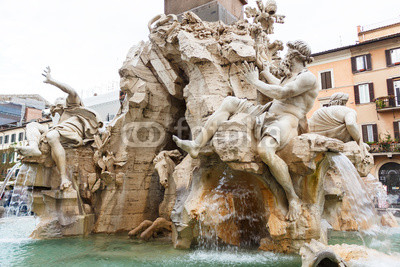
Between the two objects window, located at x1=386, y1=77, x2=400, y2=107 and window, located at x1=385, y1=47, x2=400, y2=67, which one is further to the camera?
window, located at x1=385, y1=47, x2=400, y2=67

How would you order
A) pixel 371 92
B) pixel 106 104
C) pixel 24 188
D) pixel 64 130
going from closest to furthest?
1. pixel 24 188
2. pixel 64 130
3. pixel 371 92
4. pixel 106 104

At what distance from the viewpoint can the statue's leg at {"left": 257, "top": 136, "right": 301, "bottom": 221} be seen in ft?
14.5

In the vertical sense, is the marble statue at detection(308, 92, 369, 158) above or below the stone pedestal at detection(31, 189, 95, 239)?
above

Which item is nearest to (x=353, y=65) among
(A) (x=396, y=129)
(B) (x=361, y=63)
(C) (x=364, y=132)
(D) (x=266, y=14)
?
(B) (x=361, y=63)

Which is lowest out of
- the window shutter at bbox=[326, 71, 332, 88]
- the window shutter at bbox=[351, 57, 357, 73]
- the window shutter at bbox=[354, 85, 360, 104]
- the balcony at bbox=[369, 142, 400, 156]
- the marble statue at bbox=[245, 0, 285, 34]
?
the balcony at bbox=[369, 142, 400, 156]

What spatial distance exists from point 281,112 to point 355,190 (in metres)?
1.55

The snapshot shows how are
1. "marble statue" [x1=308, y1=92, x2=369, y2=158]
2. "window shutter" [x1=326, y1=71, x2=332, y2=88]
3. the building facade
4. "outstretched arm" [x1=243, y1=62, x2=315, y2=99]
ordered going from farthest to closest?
"window shutter" [x1=326, y1=71, x2=332, y2=88] < the building facade < "marble statue" [x1=308, y1=92, x2=369, y2=158] < "outstretched arm" [x1=243, y1=62, x2=315, y2=99]

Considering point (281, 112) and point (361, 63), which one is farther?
point (361, 63)

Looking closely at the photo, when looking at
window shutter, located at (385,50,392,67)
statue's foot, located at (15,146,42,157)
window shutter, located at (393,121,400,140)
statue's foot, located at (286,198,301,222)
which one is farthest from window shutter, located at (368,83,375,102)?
statue's foot, located at (15,146,42,157)

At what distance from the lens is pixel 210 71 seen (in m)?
6.09

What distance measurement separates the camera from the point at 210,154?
5.12 m

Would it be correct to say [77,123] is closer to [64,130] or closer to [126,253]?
[64,130]

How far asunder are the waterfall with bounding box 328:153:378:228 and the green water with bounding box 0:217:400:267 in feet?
0.92

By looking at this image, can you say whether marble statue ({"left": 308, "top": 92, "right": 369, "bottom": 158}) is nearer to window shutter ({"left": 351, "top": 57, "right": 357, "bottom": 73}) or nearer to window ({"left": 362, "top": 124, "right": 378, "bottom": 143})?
window ({"left": 362, "top": 124, "right": 378, "bottom": 143})
